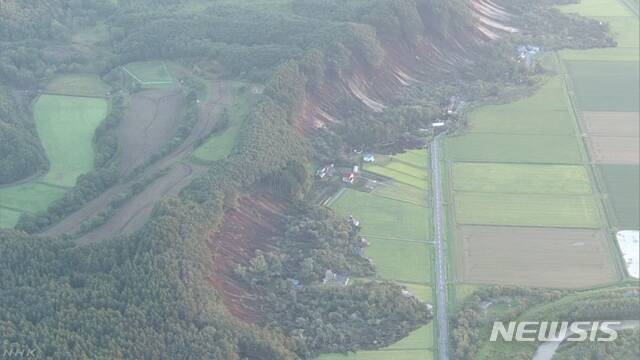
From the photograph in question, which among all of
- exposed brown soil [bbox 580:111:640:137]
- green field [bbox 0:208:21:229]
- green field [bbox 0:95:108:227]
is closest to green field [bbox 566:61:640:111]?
exposed brown soil [bbox 580:111:640:137]

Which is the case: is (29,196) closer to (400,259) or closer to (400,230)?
(400,230)

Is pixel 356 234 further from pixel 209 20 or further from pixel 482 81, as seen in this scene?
pixel 209 20

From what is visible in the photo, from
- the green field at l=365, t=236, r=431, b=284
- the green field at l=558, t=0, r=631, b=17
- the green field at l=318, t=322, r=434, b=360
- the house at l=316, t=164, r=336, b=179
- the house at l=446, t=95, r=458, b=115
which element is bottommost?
the green field at l=318, t=322, r=434, b=360

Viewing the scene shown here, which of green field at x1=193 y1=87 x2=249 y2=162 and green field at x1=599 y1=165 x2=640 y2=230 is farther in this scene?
green field at x1=193 y1=87 x2=249 y2=162

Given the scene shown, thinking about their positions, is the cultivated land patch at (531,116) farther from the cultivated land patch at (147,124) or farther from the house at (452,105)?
the cultivated land patch at (147,124)

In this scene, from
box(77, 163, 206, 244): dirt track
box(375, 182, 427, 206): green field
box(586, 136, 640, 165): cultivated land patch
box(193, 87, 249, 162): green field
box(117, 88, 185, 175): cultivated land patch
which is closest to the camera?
box(77, 163, 206, 244): dirt track

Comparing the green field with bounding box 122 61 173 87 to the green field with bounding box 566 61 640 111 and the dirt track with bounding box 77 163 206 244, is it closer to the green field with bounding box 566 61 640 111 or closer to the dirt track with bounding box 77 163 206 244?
the dirt track with bounding box 77 163 206 244

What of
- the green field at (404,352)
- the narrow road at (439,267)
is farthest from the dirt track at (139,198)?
the green field at (404,352)
